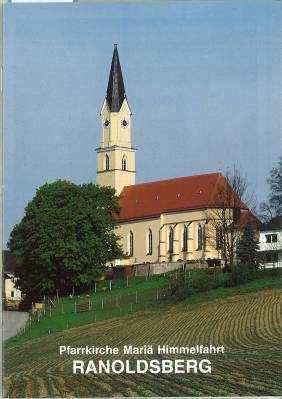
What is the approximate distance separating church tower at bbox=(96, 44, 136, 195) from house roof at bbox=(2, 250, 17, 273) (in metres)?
1.63

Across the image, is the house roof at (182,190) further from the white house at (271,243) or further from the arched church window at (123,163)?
the white house at (271,243)

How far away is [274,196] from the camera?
13.5 meters

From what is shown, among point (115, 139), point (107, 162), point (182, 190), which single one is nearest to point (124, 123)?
point (115, 139)

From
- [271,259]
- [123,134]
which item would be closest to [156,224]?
[271,259]

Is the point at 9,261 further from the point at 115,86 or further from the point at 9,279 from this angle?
the point at 115,86

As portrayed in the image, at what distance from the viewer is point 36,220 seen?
596 inches

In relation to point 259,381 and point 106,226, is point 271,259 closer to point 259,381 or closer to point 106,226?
point 106,226

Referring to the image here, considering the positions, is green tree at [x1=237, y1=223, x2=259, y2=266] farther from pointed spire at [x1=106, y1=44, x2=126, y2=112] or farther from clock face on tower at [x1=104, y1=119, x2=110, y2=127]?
pointed spire at [x1=106, y1=44, x2=126, y2=112]

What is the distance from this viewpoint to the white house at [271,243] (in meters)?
13.2

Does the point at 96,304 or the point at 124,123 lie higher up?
the point at 124,123

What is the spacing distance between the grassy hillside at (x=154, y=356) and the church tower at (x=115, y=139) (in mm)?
2074

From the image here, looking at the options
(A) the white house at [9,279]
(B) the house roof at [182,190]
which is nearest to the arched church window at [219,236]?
(B) the house roof at [182,190]

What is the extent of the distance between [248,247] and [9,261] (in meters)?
4.42

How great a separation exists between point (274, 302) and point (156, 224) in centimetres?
1854
